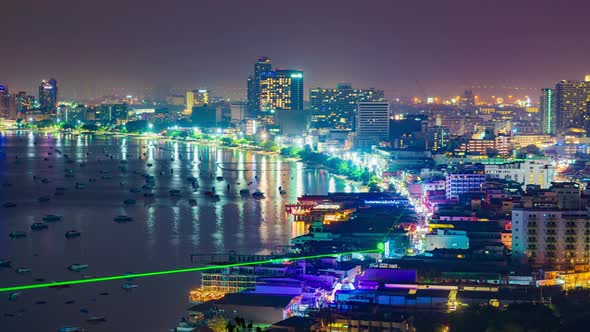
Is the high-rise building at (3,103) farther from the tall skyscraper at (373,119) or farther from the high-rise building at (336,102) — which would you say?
the tall skyscraper at (373,119)

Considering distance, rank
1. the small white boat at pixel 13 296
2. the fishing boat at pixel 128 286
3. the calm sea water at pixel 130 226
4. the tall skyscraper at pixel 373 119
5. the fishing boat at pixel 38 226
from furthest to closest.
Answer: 1. the tall skyscraper at pixel 373 119
2. the fishing boat at pixel 38 226
3. the fishing boat at pixel 128 286
4. the small white boat at pixel 13 296
5. the calm sea water at pixel 130 226

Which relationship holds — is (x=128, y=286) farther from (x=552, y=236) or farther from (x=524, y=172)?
(x=524, y=172)

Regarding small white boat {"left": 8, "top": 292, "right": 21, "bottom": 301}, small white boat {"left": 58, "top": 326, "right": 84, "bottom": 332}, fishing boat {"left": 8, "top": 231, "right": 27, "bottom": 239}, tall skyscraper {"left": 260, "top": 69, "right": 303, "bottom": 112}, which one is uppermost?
tall skyscraper {"left": 260, "top": 69, "right": 303, "bottom": 112}

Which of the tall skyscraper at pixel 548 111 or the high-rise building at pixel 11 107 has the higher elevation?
the high-rise building at pixel 11 107

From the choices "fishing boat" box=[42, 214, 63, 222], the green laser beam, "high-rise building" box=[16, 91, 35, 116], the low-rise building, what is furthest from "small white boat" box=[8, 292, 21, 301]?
"high-rise building" box=[16, 91, 35, 116]

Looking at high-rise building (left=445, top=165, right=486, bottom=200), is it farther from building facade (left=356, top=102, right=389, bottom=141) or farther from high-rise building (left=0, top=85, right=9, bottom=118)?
high-rise building (left=0, top=85, right=9, bottom=118)

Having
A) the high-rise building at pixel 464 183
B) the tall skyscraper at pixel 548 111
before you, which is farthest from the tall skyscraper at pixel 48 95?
the high-rise building at pixel 464 183

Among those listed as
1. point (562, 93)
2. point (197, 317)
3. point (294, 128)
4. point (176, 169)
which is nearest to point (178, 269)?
point (197, 317)
